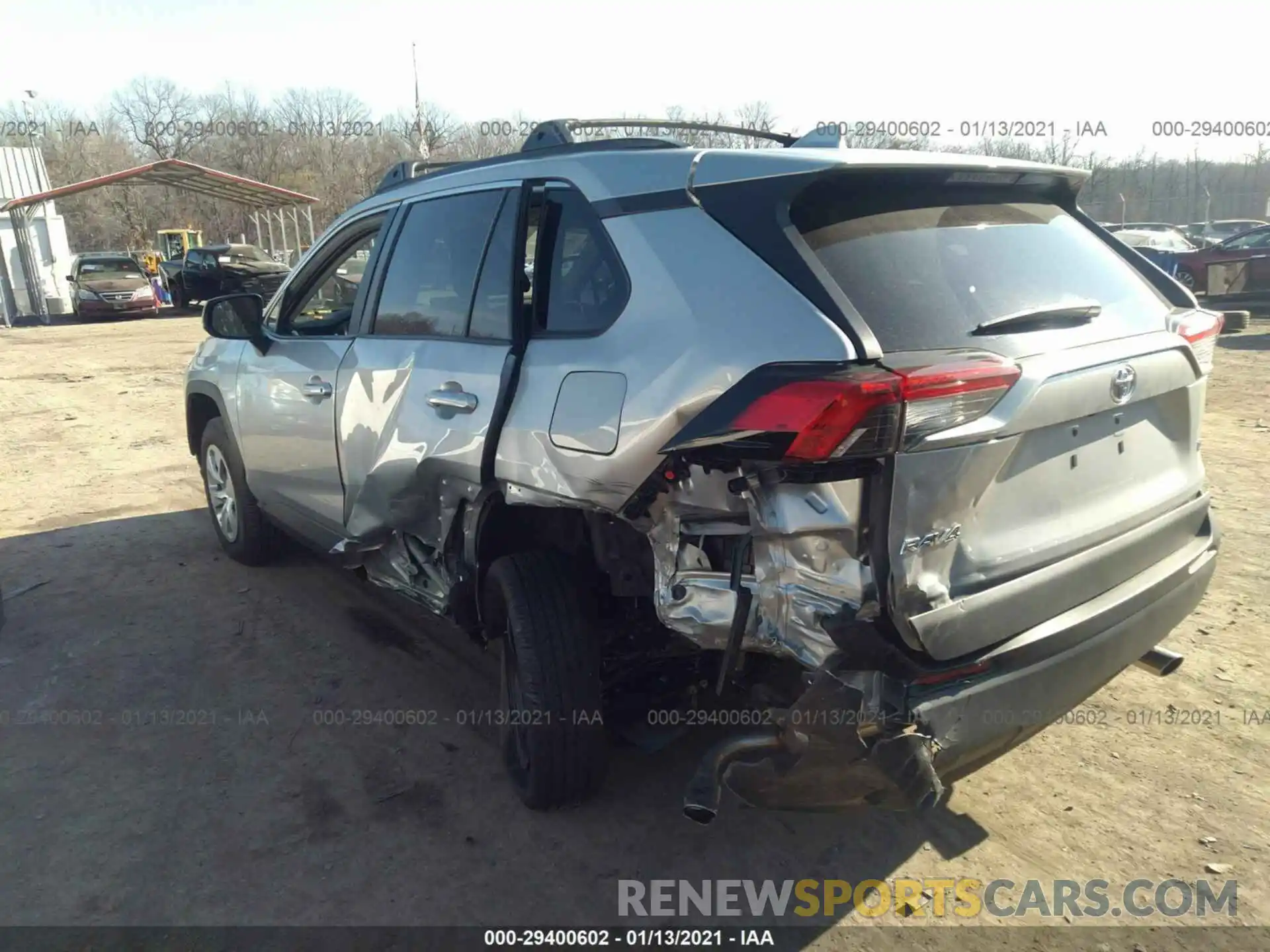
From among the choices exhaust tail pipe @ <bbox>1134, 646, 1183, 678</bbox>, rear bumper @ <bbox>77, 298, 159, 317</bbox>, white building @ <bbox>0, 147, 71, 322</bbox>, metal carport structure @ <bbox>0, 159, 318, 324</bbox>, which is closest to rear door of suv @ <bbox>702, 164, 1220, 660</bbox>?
exhaust tail pipe @ <bbox>1134, 646, 1183, 678</bbox>

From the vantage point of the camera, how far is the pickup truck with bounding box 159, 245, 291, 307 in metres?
22.9

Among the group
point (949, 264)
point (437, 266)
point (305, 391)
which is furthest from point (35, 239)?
point (949, 264)

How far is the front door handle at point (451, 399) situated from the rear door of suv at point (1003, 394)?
→ 1.07 m

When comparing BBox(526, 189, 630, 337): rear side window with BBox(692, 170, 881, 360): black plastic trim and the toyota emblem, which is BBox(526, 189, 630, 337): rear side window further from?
the toyota emblem

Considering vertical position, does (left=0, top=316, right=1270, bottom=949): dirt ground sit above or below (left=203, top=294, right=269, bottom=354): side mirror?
below

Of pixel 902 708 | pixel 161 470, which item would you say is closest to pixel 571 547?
pixel 902 708

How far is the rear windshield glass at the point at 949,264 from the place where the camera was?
7.38 feet

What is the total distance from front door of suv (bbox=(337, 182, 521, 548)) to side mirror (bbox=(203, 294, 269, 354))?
0.82 meters

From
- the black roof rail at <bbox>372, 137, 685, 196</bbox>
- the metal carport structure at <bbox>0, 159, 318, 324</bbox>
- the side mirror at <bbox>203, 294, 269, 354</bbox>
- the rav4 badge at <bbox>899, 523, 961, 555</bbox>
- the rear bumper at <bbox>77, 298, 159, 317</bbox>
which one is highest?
the metal carport structure at <bbox>0, 159, 318, 324</bbox>

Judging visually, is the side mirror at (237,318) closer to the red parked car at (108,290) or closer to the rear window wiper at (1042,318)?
the rear window wiper at (1042,318)

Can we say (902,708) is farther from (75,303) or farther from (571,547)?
(75,303)

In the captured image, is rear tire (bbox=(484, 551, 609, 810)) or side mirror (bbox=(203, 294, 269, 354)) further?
side mirror (bbox=(203, 294, 269, 354))

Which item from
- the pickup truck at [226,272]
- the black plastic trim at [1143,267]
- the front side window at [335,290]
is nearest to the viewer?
the black plastic trim at [1143,267]

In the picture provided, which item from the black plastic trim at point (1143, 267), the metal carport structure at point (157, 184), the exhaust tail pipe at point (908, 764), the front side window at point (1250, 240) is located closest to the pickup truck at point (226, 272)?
the metal carport structure at point (157, 184)
